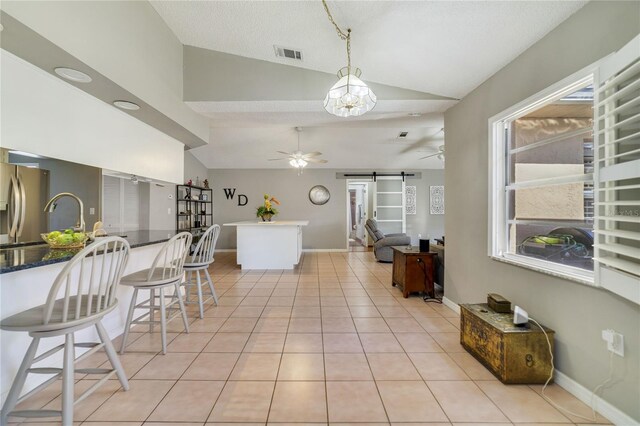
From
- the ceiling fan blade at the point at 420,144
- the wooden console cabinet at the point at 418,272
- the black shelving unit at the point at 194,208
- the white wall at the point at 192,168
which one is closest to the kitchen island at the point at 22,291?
the wooden console cabinet at the point at 418,272

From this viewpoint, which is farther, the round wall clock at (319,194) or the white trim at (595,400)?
the round wall clock at (319,194)

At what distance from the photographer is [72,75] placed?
7.14 feet

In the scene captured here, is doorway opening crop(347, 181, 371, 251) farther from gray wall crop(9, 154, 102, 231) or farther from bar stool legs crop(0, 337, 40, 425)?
bar stool legs crop(0, 337, 40, 425)

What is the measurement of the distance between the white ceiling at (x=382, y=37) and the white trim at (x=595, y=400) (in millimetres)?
2327

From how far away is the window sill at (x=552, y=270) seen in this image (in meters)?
1.66

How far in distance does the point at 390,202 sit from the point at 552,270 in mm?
6163

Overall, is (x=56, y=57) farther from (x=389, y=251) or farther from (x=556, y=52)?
(x=389, y=251)

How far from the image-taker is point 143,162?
3342 mm

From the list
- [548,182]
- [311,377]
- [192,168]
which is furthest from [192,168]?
[548,182]

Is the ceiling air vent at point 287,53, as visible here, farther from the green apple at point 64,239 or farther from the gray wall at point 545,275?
the green apple at point 64,239

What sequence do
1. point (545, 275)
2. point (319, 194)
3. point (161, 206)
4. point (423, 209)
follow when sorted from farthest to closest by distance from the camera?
1. point (423, 209)
2. point (319, 194)
3. point (161, 206)
4. point (545, 275)

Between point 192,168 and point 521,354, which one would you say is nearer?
point 521,354

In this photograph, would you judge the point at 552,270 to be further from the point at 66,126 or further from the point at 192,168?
the point at 192,168

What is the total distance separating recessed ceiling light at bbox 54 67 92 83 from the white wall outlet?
394 cm
